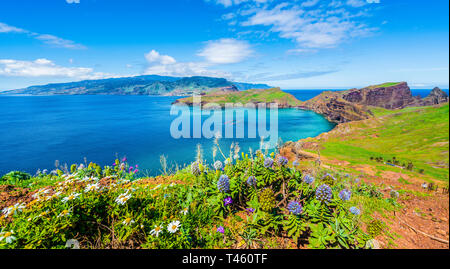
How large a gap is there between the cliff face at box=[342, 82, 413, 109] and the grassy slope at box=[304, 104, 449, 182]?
3523 inches

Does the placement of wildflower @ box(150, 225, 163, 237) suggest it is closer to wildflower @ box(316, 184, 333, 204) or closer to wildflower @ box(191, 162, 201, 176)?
wildflower @ box(191, 162, 201, 176)

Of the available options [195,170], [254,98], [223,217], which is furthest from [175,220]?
[254,98]

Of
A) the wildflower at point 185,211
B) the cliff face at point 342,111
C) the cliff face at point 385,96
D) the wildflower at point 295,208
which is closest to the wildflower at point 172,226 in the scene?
the wildflower at point 185,211

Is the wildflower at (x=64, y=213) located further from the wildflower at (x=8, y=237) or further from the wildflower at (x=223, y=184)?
the wildflower at (x=223, y=184)

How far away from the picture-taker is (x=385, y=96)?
127 metres

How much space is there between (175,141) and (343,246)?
164 ft

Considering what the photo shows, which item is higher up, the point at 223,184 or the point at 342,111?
the point at 342,111

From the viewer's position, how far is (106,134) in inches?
2248

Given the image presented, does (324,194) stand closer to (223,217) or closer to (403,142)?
(223,217)

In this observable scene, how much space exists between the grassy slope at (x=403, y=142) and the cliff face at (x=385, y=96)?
294 feet

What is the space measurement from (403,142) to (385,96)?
5207 inches

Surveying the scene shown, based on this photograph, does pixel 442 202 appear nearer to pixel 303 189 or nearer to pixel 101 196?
pixel 303 189

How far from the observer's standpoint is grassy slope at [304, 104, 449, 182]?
11.8 metres
